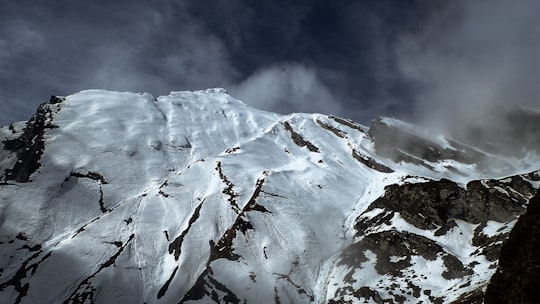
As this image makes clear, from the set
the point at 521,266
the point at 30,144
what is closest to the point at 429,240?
the point at 521,266

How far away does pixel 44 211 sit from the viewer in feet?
288

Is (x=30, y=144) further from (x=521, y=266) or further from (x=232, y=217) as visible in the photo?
(x=521, y=266)

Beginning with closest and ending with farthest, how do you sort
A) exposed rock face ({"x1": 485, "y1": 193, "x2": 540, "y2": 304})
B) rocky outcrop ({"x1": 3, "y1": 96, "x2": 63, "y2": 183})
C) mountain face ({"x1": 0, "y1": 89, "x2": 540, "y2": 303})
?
exposed rock face ({"x1": 485, "y1": 193, "x2": 540, "y2": 304}) < mountain face ({"x1": 0, "y1": 89, "x2": 540, "y2": 303}) < rocky outcrop ({"x1": 3, "y1": 96, "x2": 63, "y2": 183})

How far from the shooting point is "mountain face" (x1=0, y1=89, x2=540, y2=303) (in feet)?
233

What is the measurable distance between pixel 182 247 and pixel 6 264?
3143 cm

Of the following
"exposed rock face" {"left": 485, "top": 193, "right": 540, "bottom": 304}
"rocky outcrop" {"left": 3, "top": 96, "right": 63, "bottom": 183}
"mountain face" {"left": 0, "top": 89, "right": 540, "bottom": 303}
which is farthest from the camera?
"rocky outcrop" {"left": 3, "top": 96, "right": 63, "bottom": 183}

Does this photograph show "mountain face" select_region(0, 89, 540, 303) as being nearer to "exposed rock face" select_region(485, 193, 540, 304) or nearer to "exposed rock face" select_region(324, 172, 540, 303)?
"exposed rock face" select_region(324, 172, 540, 303)

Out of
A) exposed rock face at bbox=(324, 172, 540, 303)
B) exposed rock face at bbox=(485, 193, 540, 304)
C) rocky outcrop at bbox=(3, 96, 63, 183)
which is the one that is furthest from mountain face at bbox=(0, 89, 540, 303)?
exposed rock face at bbox=(485, 193, 540, 304)

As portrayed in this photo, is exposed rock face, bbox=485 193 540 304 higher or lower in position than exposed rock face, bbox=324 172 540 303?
lower

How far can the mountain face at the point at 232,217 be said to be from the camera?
7094 centimetres

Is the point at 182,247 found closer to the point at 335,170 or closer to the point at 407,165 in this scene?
the point at 335,170

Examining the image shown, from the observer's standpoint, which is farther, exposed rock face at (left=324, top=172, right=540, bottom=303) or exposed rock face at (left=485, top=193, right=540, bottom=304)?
exposed rock face at (left=324, top=172, right=540, bottom=303)

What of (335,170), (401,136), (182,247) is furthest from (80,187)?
(401,136)

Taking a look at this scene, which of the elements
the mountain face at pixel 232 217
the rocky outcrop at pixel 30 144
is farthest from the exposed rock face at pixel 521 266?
the rocky outcrop at pixel 30 144
